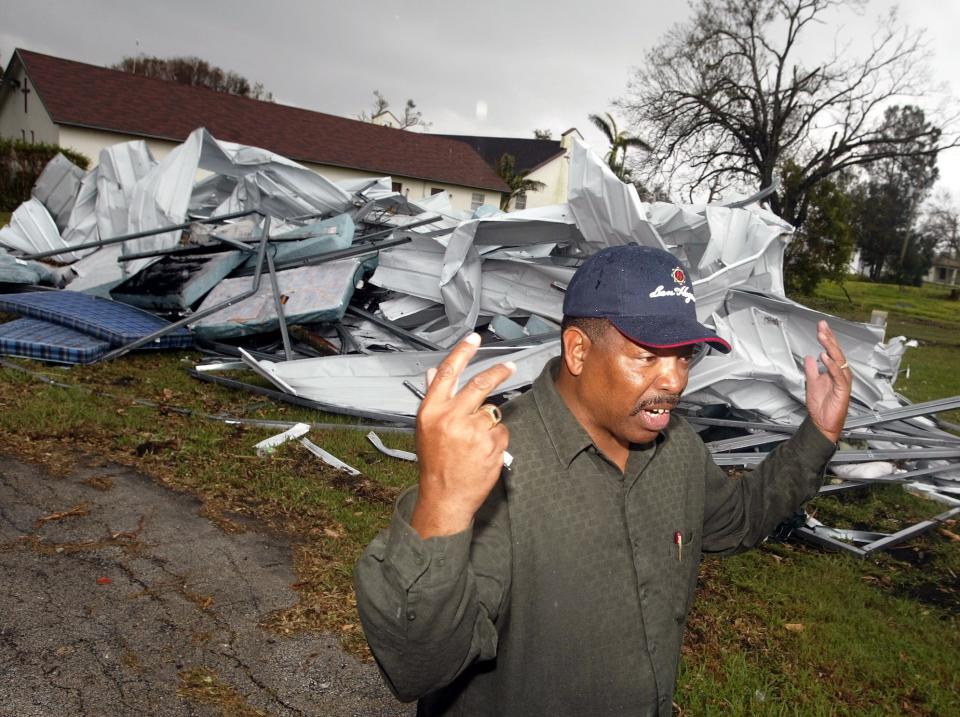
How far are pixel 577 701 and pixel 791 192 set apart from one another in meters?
25.6

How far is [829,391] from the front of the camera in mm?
1983

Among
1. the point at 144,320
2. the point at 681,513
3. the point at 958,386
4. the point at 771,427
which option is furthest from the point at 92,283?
the point at 958,386

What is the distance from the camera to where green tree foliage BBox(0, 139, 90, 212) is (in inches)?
782

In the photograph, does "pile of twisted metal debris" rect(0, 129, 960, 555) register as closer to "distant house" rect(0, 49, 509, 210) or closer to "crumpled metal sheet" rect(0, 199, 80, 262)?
"crumpled metal sheet" rect(0, 199, 80, 262)

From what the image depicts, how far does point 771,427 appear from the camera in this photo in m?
5.45

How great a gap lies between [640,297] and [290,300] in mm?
5822

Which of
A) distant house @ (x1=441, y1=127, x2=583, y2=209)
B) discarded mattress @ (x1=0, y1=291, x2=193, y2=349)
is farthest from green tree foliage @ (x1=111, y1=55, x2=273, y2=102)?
discarded mattress @ (x1=0, y1=291, x2=193, y2=349)

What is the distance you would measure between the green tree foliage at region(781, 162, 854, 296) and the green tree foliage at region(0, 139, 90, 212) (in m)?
21.5

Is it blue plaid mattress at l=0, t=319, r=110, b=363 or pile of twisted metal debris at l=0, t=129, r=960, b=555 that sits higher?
pile of twisted metal debris at l=0, t=129, r=960, b=555

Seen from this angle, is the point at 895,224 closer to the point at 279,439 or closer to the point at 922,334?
the point at 922,334

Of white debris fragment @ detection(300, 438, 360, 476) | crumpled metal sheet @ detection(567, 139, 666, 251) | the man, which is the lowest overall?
white debris fragment @ detection(300, 438, 360, 476)

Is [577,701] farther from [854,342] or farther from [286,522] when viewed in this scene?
[854,342]

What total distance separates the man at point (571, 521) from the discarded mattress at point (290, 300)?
5.27 meters

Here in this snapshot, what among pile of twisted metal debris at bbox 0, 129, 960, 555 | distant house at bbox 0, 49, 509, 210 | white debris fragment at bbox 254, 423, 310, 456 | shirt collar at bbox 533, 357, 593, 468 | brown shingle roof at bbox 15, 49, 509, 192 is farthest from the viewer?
brown shingle roof at bbox 15, 49, 509, 192
